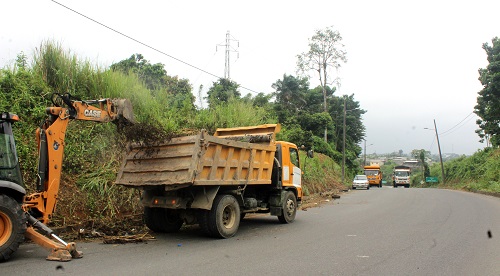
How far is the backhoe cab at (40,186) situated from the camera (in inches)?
249

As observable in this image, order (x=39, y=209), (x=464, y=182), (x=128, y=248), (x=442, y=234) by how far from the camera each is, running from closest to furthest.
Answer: (x=39, y=209), (x=128, y=248), (x=442, y=234), (x=464, y=182)

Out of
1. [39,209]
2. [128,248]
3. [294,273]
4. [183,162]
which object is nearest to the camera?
[294,273]

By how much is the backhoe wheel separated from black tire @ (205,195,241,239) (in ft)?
11.8

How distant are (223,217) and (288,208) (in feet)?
9.39

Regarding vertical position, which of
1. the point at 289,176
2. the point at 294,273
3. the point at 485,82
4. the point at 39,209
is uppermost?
the point at 485,82

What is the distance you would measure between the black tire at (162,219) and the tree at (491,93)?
30.2 meters

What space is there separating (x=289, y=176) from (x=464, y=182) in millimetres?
36639

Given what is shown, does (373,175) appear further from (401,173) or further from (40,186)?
(40,186)

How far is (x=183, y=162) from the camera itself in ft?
27.0

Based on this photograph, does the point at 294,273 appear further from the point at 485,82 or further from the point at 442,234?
the point at 485,82

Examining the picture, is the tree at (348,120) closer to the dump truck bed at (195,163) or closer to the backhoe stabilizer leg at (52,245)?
the dump truck bed at (195,163)

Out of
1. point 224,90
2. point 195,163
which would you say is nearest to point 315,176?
point 224,90

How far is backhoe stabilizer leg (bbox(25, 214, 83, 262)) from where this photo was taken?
6477mm

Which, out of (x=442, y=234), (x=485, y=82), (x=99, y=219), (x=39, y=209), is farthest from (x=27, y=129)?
(x=485, y=82)
